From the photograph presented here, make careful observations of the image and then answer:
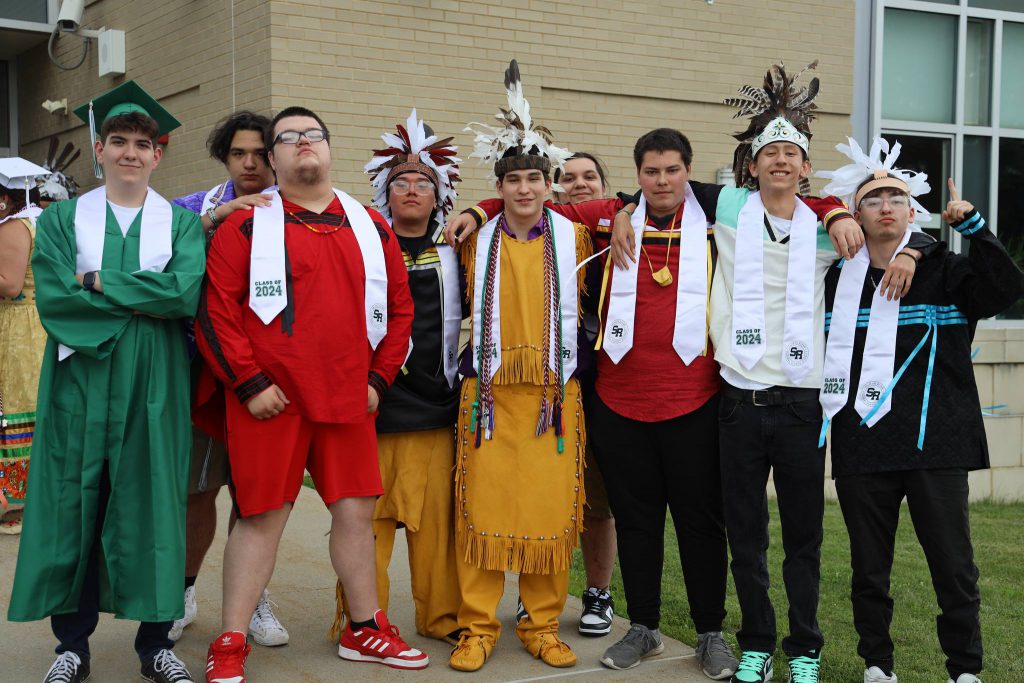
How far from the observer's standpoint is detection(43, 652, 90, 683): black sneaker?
4004 mm

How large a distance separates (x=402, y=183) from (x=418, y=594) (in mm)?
1792

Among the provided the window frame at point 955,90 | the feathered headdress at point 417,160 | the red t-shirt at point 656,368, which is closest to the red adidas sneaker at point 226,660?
the red t-shirt at point 656,368

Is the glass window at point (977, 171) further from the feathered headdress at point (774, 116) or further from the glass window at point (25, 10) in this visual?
the glass window at point (25, 10)

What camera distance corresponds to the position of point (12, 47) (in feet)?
38.0

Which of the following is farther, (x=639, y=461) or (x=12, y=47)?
(x=12, y=47)

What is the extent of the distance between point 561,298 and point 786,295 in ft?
3.02

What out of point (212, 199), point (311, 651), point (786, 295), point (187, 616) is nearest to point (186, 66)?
point (212, 199)

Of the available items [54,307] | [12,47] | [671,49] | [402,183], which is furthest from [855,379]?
[12,47]

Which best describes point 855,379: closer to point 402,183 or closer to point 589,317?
point 589,317

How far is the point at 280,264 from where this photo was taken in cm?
410

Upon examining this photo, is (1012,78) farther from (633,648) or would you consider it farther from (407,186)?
(633,648)

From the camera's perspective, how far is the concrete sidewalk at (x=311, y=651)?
432 cm

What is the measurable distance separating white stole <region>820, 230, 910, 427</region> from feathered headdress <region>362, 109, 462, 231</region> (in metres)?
1.76

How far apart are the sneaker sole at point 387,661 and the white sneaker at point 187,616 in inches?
30.7
